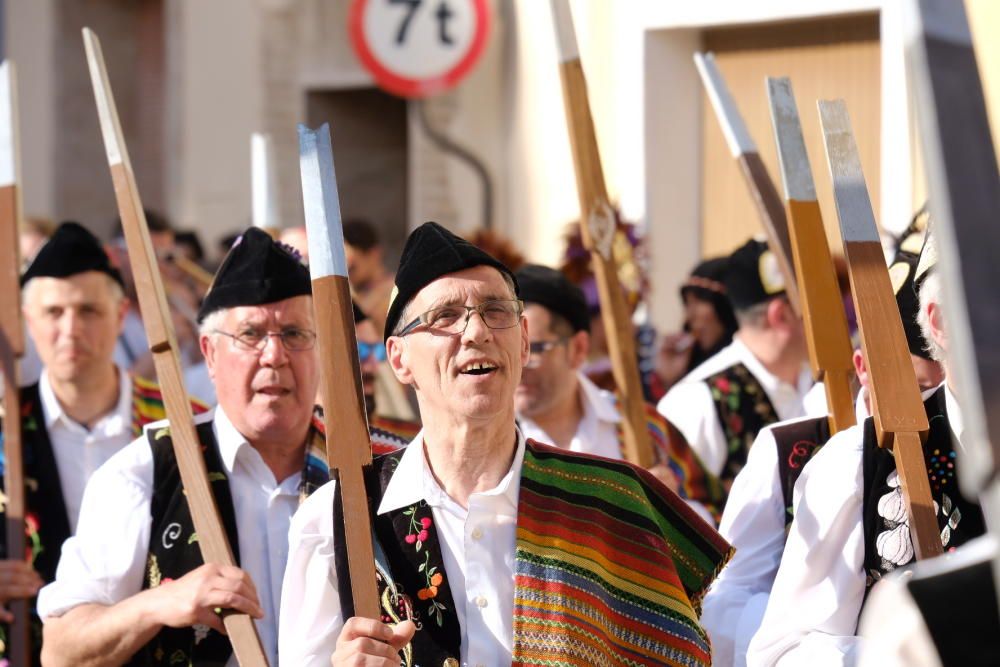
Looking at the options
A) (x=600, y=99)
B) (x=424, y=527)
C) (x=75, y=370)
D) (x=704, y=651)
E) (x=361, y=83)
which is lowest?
(x=704, y=651)

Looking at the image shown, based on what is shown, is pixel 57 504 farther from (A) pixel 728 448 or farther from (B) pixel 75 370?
(A) pixel 728 448

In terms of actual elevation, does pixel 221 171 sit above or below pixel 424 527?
above

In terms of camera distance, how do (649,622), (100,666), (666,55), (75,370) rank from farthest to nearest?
(666,55) < (75,370) < (100,666) < (649,622)

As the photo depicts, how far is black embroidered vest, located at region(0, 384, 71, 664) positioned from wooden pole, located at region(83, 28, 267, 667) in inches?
33.6

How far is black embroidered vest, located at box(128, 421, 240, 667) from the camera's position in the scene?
388 cm

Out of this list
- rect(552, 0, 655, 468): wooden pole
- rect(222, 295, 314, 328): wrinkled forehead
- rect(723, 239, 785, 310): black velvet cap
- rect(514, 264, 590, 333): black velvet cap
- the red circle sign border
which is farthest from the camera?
the red circle sign border

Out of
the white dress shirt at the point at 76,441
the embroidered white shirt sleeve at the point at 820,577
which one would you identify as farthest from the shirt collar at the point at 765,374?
the embroidered white shirt sleeve at the point at 820,577

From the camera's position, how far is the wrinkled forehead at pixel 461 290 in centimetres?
349

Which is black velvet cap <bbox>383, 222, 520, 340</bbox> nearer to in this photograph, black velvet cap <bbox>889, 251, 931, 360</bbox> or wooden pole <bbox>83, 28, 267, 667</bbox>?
wooden pole <bbox>83, 28, 267, 667</bbox>

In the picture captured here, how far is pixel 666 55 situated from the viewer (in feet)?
27.9

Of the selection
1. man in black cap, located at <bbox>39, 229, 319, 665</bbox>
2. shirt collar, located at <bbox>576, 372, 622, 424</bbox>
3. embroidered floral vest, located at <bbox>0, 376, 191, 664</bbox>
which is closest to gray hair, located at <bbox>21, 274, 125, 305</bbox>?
embroidered floral vest, located at <bbox>0, 376, 191, 664</bbox>

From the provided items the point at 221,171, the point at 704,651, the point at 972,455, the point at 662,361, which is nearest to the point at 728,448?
the point at 662,361

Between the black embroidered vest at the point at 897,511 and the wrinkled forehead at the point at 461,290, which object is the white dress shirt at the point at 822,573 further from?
the wrinkled forehead at the point at 461,290

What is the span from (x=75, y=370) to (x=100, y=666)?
5.04 feet
